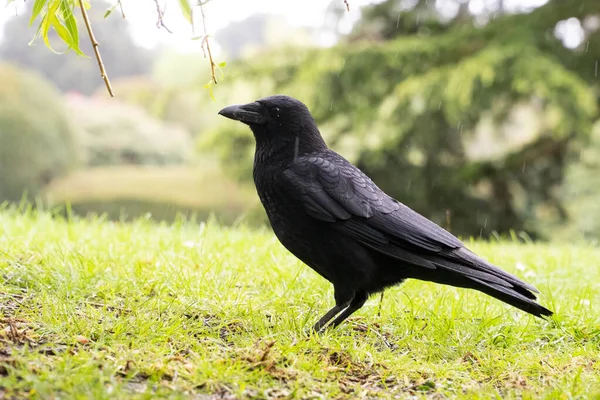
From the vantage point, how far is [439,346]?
2881 mm

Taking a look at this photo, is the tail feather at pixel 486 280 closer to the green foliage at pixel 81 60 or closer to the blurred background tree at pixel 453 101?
the blurred background tree at pixel 453 101

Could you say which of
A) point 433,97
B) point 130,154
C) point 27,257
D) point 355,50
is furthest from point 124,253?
point 130,154

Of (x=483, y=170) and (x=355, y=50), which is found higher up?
(x=355, y=50)

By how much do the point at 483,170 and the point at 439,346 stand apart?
6571mm

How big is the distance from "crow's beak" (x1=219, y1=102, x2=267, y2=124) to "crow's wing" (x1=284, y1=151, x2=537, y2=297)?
38cm

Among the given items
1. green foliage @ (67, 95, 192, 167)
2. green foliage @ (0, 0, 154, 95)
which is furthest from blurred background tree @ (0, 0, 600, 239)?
green foliage @ (0, 0, 154, 95)

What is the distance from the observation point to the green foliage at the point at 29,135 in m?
12.9

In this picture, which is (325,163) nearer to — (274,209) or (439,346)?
(274,209)

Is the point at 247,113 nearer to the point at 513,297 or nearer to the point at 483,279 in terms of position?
the point at 483,279

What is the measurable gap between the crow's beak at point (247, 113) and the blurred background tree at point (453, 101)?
14.7ft

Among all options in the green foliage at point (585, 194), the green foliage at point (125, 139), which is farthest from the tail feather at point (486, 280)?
the green foliage at point (125, 139)

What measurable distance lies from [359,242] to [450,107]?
487 centimetres

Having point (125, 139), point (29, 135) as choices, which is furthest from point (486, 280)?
point (125, 139)

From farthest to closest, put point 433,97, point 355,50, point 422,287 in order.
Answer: point 355,50, point 433,97, point 422,287
